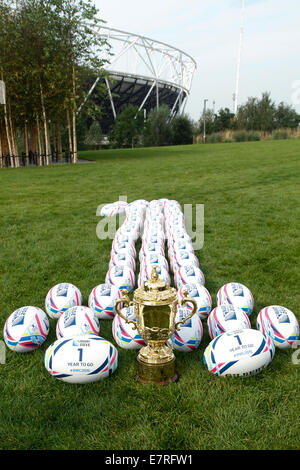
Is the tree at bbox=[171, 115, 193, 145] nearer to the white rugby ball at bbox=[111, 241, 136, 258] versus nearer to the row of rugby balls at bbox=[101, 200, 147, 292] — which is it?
the row of rugby balls at bbox=[101, 200, 147, 292]

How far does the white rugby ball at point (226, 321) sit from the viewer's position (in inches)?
155

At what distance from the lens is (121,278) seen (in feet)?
17.5

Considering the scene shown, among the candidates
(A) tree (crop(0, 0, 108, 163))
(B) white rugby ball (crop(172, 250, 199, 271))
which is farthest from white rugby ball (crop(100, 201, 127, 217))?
(A) tree (crop(0, 0, 108, 163))

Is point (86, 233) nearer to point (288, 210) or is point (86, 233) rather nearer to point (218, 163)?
point (288, 210)

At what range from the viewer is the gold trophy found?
10.6 ft

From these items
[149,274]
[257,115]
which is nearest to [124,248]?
[149,274]

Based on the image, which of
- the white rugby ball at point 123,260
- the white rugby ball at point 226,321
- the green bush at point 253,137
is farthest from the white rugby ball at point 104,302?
the green bush at point 253,137

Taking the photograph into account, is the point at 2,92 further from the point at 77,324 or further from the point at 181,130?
the point at 181,130

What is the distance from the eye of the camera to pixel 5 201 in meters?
13.2

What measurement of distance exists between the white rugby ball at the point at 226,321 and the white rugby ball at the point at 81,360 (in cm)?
121

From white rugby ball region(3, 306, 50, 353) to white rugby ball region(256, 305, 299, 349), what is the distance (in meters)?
2.50

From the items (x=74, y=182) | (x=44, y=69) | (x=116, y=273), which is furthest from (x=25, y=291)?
(x=44, y=69)

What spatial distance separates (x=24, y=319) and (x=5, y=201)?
1011 centimetres

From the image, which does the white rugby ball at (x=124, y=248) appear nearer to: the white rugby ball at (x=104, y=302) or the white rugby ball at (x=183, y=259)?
the white rugby ball at (x=183, y=259)
